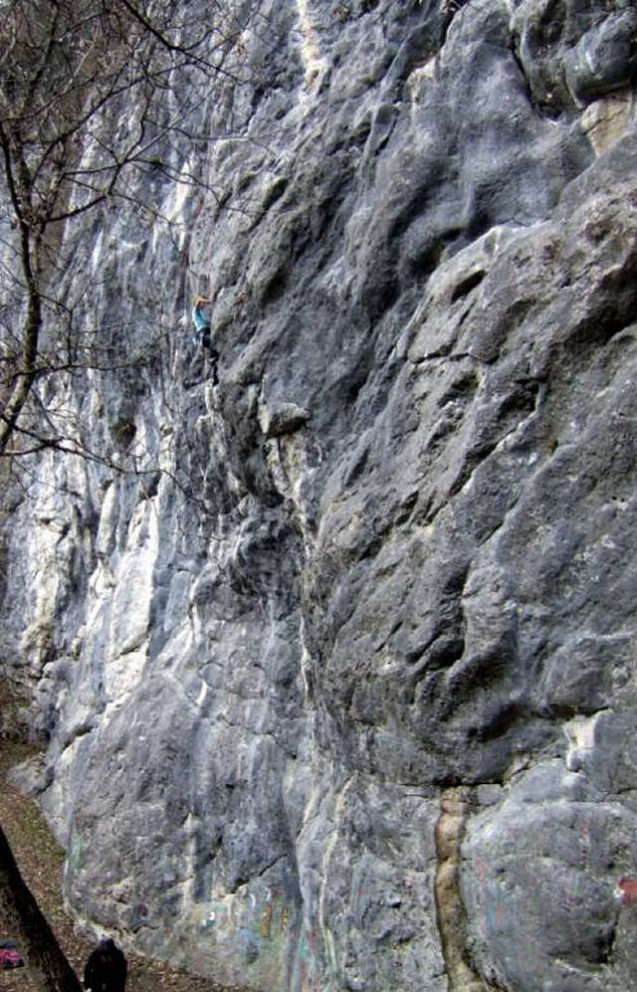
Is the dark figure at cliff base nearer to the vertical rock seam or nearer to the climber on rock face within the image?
the vertical rock seam

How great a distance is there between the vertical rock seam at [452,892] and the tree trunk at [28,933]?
2.61m

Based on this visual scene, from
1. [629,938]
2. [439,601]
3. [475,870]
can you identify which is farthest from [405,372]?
[629,938]

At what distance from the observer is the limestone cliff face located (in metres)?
5.21

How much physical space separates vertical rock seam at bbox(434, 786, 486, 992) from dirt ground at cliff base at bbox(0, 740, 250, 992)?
2.81m

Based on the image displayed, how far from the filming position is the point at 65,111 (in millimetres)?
11102

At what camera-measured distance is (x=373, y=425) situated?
7.30m

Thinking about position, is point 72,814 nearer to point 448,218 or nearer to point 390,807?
point 390,807

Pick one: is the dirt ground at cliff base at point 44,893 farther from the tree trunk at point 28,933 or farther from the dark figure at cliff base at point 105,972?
the dark figure at cliff base at point 105,972

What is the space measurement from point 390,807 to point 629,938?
1.94 meters

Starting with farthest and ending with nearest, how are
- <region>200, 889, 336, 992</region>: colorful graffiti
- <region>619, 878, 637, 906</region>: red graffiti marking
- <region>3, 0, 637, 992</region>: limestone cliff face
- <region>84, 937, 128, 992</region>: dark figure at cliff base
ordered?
<region>200, 889, 336, 992</region>: colorful graffiti, <region>84, 937, 128, 992</region>: dark figure at cliff base, <region>3, 0, 637, 992</region>: limestone cliff face, <region>619, 878, 637, 906</region>: red graffiti marking

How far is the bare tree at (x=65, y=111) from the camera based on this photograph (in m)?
6.82

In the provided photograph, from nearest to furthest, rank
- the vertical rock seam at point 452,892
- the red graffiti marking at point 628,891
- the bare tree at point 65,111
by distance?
the red graffiti marking at point 628,891, the vertical rock seam at point 452,892, the bare tree at point 65,111

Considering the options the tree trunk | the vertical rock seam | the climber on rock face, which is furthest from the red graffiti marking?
the climber on rock face

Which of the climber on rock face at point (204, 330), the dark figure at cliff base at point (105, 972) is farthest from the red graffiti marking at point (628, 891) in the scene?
the climber on rock face at point (204, 330)
